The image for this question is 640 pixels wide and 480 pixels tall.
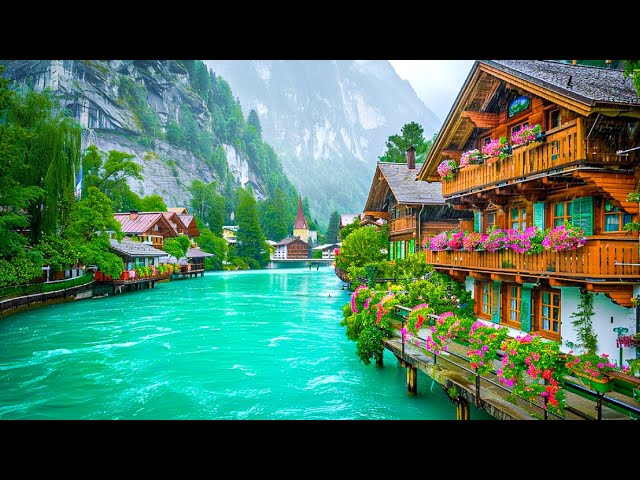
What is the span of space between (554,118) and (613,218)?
3.02m

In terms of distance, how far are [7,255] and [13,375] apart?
14.3 meters

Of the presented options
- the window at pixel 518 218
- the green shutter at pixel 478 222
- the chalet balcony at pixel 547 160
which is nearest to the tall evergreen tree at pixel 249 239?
the green shutter at pixel 478 222

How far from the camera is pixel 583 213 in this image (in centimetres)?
1012

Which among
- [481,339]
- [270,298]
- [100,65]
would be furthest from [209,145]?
[481,339]

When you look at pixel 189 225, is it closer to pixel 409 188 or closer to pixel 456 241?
pixel 409 188

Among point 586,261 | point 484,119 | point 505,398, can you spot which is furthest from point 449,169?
point 505,398

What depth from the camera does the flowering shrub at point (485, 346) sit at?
24.4 ft

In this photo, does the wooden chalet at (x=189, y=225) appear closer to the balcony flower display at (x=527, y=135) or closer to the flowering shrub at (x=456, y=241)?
the flowering shrub at (x=456, y=241)

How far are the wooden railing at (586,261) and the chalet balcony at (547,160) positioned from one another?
1734mm

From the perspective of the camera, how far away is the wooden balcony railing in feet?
87.1

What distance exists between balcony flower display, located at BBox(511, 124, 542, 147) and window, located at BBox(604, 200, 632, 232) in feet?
7.28

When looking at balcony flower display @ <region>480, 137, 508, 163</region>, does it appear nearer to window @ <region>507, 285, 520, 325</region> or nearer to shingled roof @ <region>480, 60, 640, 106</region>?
shingled roof @ <region>480, 60, 640, 106</region>

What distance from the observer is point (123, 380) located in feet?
45.5
